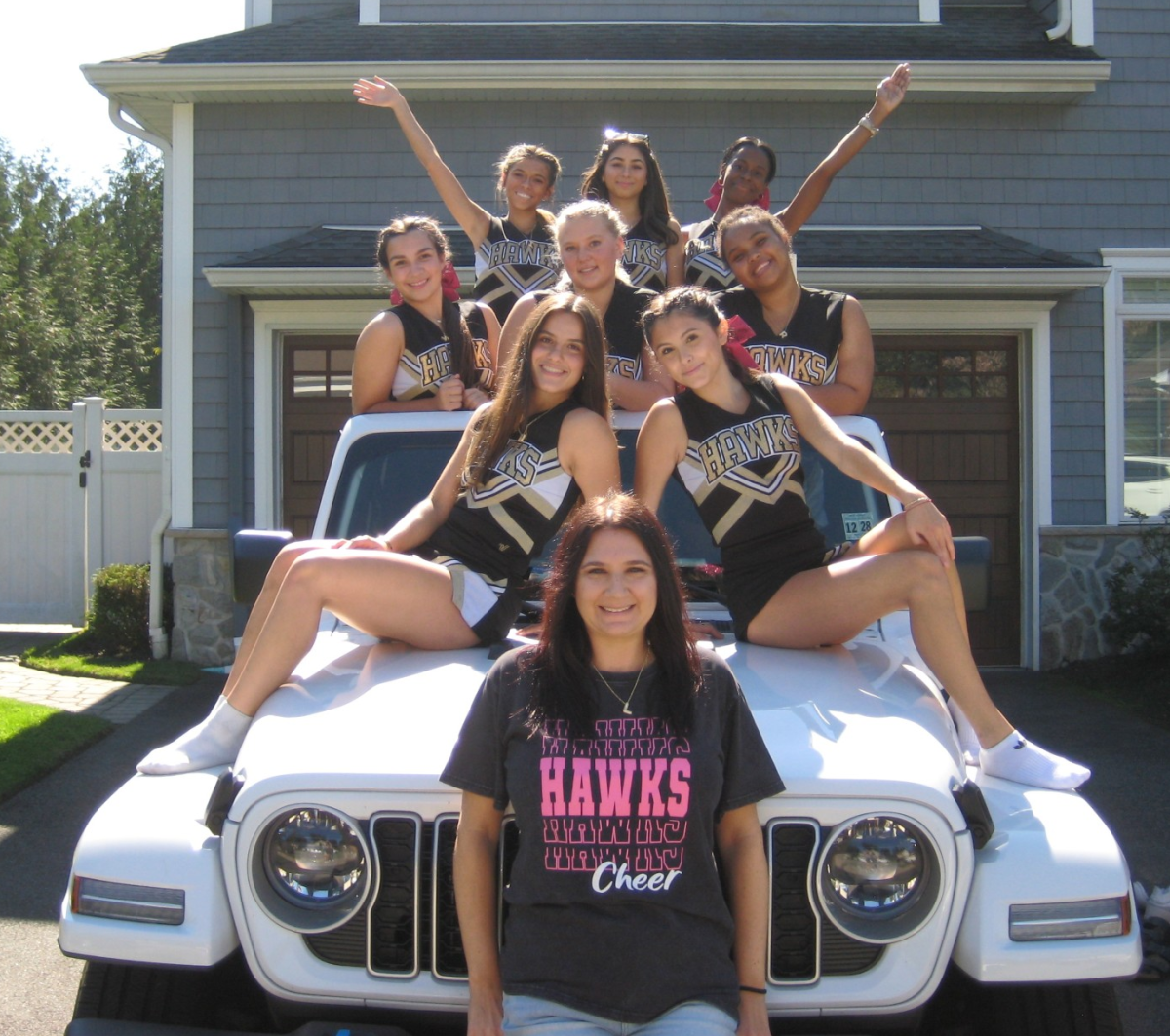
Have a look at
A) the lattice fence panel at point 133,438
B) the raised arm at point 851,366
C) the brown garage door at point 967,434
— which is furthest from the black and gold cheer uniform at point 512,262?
the lattice fence panel at point 133,438

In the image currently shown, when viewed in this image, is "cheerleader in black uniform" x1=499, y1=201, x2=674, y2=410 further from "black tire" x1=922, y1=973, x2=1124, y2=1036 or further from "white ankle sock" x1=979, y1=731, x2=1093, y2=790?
"black tire" x1=922, y1=973, x2=1124, y2=1036

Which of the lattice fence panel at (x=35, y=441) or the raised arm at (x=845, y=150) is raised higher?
the raised arm at (x=845, y=150)

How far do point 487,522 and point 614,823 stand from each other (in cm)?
125

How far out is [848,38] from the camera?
34.5 feet

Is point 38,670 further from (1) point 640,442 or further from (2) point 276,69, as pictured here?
(1) point 640,442

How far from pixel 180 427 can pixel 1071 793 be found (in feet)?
27.4

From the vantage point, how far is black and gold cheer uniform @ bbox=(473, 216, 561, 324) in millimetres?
4996

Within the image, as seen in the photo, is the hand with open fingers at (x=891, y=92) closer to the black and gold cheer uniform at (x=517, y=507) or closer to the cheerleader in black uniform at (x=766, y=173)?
the cheerleader in black uniform at (x=766, y=173)

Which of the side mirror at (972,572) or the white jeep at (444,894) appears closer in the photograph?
the white jeep at (444,894)

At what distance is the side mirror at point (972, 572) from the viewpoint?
3480 millimetres

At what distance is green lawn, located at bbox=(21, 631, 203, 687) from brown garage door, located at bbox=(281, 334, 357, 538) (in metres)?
1.46

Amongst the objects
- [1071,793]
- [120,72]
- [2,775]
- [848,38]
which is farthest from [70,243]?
[1071,793]

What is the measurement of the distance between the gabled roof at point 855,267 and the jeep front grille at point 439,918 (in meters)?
6.92

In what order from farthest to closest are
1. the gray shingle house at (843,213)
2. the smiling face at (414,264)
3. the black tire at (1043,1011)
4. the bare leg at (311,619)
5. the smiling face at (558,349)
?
the gray shingle house at (843,213) → the smiling face at (414,264) → the smiling face at (558,349) → the bare leg at (311,619) → the black tire at (1043,1011)
